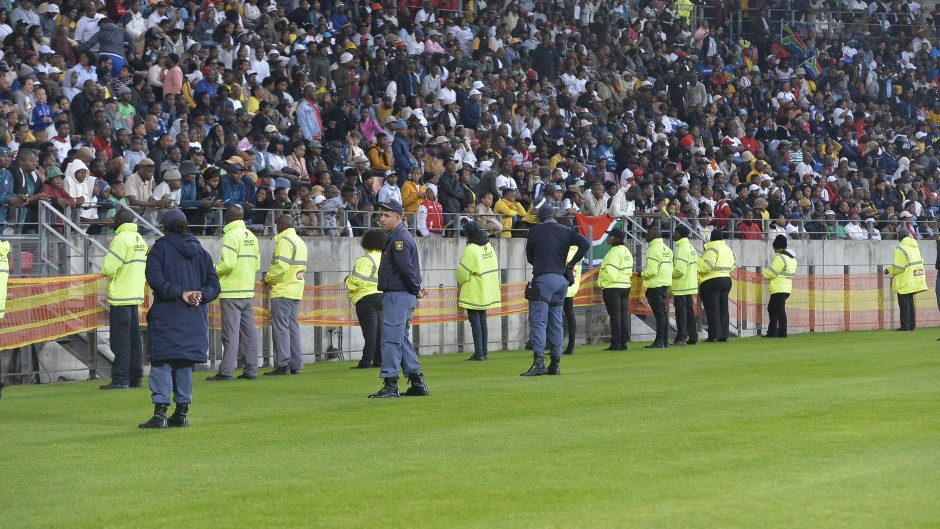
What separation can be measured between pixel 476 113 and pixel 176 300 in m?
18.4

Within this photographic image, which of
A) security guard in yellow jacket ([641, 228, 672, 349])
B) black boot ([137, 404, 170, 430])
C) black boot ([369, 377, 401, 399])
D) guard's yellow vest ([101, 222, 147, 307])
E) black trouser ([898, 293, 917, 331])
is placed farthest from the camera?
black trouser ([898, 293, 917, 331])

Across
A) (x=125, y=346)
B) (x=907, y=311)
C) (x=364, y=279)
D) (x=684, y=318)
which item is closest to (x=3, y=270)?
(x=125, y=346)

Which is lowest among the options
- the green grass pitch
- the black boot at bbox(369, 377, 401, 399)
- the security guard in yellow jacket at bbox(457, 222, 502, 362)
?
the green grass pitch

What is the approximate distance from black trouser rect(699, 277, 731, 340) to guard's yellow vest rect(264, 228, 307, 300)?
952cm

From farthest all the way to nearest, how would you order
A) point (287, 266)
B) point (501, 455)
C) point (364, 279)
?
point (364, 279)
point (287, 266)
point (501, 455)

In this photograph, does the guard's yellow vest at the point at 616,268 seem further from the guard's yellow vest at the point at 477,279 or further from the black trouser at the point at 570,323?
the guard's yellow vest at the point at 477,279

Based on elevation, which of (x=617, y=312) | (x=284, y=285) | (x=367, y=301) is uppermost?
(x=284, y=285)

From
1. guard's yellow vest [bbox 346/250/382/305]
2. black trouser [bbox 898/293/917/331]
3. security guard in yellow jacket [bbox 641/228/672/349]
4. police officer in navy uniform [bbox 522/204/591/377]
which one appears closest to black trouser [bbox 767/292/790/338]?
black trouser [bbox 898/293/917/331]

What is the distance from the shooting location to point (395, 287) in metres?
14.0

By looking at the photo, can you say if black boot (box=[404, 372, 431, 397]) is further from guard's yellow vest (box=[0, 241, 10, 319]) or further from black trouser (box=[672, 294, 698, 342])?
black trouser (box=[672, 294, 698, 342])

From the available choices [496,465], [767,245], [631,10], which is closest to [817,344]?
[767,245]

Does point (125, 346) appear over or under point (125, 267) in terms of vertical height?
under

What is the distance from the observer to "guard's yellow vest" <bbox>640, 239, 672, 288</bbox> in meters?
24.1

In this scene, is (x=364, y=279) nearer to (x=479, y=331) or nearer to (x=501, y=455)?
(x=479, y=331)
